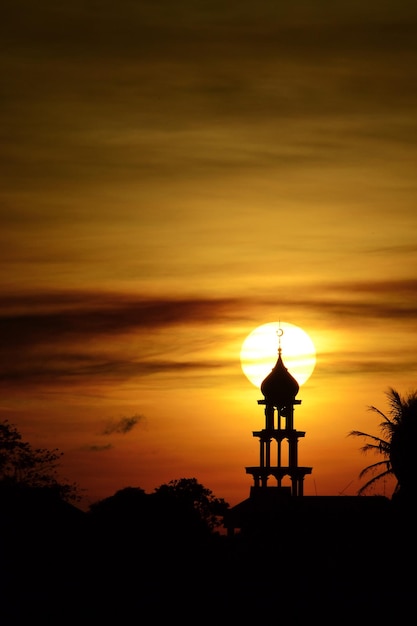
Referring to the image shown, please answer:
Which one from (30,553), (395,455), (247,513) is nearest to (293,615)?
(30,553)

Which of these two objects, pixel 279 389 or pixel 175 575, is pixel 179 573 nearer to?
pixel 175 575

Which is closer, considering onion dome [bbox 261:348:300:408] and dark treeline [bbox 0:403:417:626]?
dark treeline [bbox 0:403:417:626]

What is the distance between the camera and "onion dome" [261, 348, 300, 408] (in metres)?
88.4

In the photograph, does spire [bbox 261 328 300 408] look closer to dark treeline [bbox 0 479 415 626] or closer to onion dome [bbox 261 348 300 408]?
onion dome [bbox 261 348 300 408]

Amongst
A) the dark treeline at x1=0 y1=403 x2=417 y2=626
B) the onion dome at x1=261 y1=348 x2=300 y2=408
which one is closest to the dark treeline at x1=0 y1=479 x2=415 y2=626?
the dark treeline at x1=0 y1=403 x2=417 y2=626

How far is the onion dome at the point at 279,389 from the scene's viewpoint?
290 ft

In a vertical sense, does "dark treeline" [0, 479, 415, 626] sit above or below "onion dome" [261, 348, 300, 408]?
below

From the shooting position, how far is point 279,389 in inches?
3484

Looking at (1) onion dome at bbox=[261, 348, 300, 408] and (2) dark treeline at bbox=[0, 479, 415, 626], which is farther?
(1) onion dome at bbox=[261, 348, 300, 408]

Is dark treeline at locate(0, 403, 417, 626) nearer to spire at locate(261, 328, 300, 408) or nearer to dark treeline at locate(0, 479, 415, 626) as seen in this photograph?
dark treeline at locate(0, 479, 415, 626)

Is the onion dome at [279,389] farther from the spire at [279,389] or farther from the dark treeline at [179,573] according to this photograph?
the dark treeline at [179,573]

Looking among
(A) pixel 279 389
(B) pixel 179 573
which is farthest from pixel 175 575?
(A) pixel 279 389

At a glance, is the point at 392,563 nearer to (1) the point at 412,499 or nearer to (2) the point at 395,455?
(1) the point at 412,499

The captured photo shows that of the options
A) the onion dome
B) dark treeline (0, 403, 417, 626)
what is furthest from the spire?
dark treeline (0, 403, 417, 626)
